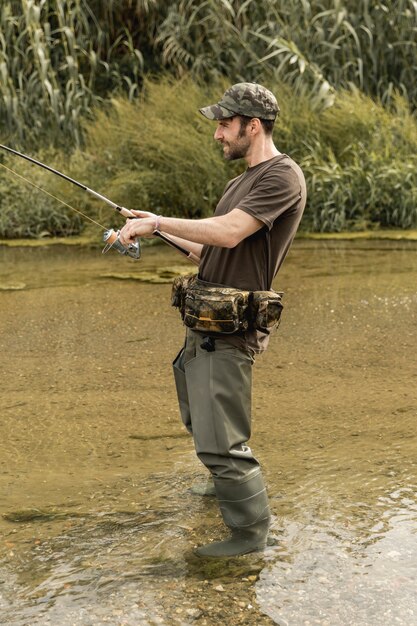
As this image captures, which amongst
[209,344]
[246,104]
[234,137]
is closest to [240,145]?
[234,137]

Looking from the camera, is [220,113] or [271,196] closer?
[271,196]

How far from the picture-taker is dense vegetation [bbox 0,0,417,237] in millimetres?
10211

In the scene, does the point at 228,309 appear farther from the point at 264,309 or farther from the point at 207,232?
the point at 207,232

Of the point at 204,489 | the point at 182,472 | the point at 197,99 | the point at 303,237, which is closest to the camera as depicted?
the point at 204,489

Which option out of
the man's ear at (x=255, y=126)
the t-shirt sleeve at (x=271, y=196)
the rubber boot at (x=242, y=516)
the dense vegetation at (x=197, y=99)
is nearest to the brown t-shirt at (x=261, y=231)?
the t-shirt sleeve at (x=271, y=196)

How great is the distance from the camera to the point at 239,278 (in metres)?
3.41

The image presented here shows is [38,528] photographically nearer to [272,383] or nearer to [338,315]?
[272,383]

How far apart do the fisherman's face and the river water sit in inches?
50.2

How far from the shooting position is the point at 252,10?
1189cm

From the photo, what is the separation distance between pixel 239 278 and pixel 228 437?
1.66 ft

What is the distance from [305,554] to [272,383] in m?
2.02

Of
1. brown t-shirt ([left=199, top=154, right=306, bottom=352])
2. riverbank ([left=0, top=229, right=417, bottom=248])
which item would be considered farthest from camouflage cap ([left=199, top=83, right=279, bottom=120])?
riverbank ([left=0, top=229, right=417, bottom=248])

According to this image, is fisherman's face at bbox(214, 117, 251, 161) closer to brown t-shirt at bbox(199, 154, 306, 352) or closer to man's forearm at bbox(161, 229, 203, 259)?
brown t-shirt at bbox(199, 154, 306, 352)

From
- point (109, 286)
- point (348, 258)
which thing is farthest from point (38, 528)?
point (348, 258)
